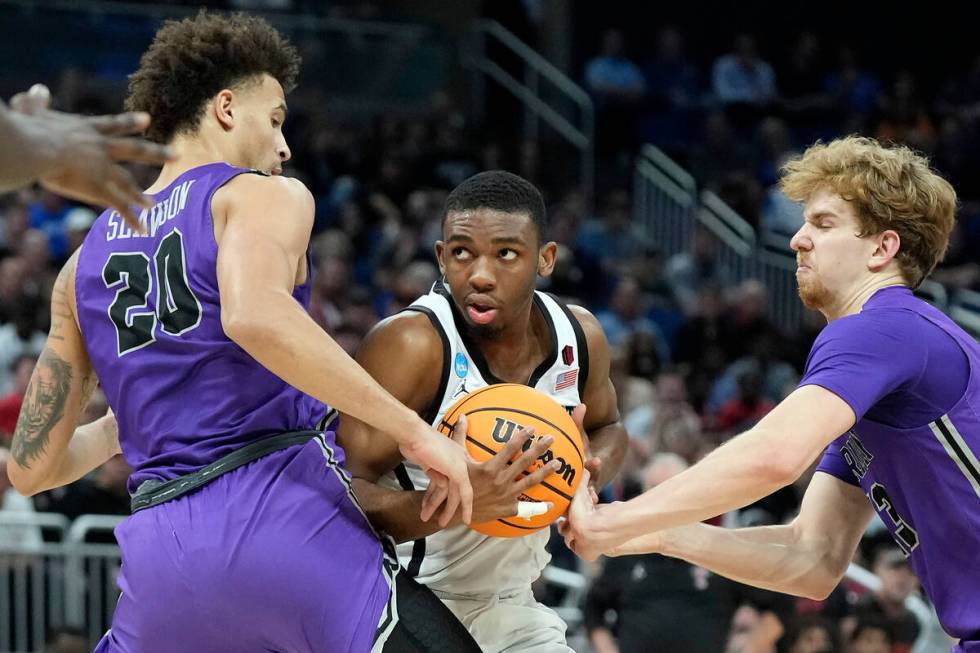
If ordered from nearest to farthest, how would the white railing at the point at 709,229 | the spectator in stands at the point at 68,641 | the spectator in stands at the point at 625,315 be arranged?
Result: the spectator in stands at the point at 68,641
the spectator in stands at the point at 625,315
the white railing at the point at 709,229

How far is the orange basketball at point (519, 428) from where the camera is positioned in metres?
3.80

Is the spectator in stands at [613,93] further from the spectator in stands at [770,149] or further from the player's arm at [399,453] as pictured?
the player's arm at [399,453]

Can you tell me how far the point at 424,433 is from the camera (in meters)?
3.52

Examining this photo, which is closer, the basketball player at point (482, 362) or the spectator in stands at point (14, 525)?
the basketball player at point (482, 362)

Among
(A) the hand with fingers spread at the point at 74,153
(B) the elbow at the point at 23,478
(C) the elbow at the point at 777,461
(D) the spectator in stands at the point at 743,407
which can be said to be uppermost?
(A) the hand with fingers spread at the point at 74,153

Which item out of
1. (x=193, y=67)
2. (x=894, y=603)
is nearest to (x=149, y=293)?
(x=193, y=67)

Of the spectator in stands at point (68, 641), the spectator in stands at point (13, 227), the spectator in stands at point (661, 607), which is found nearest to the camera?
the spectator in stands at point (68, 641)

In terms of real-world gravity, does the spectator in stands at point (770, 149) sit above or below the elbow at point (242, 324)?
below

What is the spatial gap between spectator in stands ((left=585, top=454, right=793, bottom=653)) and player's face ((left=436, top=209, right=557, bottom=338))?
12.5 ft

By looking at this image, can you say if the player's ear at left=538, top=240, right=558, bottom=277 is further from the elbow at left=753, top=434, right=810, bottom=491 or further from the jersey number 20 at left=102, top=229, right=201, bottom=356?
the jersey number 20 at left=102, top=229, right=201, bottom=356

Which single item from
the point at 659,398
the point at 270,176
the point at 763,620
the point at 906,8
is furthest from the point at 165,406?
the point at 906,8

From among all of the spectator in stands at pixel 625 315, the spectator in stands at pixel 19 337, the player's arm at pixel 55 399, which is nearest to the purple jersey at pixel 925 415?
the player's arm at pixel 55 399

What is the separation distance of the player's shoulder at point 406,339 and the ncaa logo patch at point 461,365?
67 mm

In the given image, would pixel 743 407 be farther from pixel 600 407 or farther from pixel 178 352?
pixel 178 352
